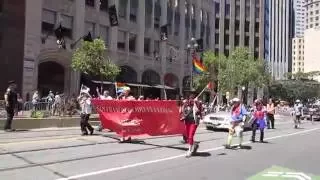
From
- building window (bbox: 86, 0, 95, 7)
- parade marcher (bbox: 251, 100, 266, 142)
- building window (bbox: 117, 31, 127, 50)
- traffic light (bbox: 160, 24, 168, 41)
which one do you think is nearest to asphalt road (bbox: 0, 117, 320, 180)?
parade marcher (bbox: 251, 100, 266, 142)

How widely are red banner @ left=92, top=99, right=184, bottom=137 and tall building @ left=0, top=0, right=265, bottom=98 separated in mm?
22474

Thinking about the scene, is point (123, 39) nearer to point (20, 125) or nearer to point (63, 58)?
point (63, 58)

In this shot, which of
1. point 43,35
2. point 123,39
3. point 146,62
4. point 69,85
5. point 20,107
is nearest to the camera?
point 20,107

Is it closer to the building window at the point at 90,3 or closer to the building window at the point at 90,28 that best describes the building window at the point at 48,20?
the building window at the point at 90,28

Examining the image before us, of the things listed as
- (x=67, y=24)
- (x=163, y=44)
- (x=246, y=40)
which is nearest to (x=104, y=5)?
(x=67, y=24)

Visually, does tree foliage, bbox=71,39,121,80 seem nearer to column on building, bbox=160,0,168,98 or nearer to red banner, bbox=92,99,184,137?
column on building, bbox=160,0,168,98

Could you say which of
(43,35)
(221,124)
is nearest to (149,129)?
(221,124)

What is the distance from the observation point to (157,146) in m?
16.5

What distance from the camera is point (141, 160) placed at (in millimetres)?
→ 13062

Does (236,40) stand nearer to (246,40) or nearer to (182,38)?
(246,40)

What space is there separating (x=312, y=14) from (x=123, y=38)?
122405 millimetres

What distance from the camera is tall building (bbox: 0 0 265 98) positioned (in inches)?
1590

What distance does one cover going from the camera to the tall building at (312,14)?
157625mm

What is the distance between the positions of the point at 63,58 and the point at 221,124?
21.5 metres
